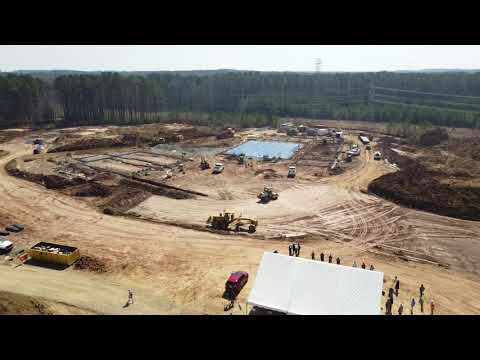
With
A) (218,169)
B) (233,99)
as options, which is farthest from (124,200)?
(233,99)

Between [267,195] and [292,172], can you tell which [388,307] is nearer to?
[267,195]

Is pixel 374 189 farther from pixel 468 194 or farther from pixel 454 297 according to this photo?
pixel 454 297

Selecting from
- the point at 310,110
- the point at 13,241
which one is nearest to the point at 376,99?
the point at 310,110

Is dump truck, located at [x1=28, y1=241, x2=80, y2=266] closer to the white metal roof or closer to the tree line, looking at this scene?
the white metal roof

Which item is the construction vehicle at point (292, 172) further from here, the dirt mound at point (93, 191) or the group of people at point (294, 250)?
the dirt mound at point (93, 191)

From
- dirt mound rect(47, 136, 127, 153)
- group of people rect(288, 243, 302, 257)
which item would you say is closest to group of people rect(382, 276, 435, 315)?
group of people rect(288, 243, 302, 257)

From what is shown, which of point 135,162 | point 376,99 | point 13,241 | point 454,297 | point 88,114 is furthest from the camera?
point 376,99
